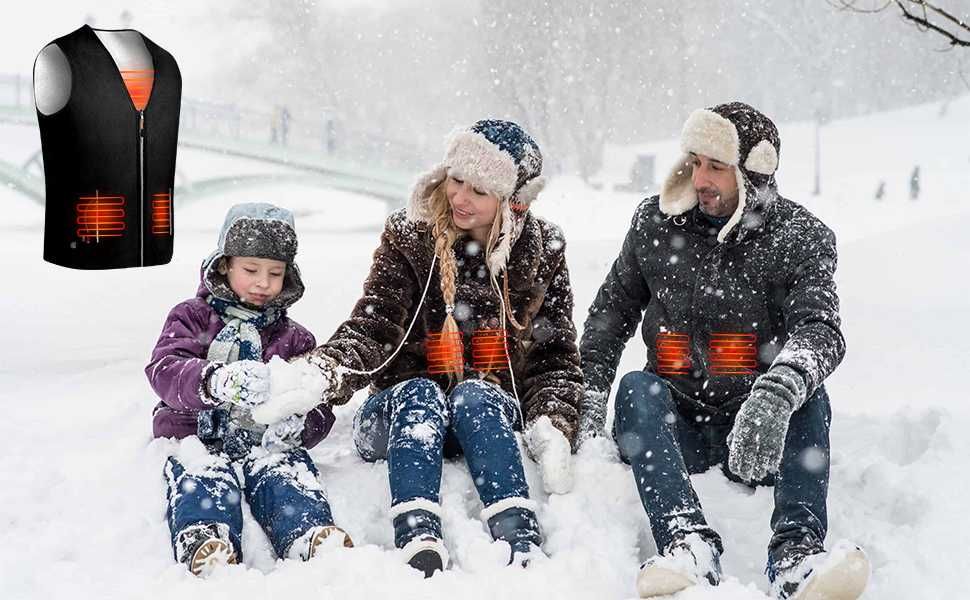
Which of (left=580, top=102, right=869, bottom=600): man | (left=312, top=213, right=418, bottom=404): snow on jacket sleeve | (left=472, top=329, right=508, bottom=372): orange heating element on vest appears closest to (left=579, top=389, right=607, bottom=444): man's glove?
(left=580, top=102, right=869, bottom=600): man

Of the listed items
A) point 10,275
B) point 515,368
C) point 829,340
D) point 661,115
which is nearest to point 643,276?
point 515,368

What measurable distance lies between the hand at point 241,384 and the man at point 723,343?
1.10m

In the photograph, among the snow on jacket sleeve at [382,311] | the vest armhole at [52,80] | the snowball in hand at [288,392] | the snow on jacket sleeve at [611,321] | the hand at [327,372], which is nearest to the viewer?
the snowball in hand at [288,392]

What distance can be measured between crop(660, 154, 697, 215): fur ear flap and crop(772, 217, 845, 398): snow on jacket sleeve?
380 millimetres

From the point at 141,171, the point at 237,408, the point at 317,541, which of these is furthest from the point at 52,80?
the point at 317,541

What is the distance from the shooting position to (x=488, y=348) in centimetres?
336

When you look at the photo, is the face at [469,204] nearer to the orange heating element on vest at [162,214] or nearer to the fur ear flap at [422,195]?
the fur ear flap at [422,195]

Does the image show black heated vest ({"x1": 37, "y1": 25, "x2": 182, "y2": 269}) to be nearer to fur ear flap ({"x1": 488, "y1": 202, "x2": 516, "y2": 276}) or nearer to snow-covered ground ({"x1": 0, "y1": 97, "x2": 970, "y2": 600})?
snow-covered ground ({"x1": 0, "y1": 97, "x2": 970, "y2": 600})

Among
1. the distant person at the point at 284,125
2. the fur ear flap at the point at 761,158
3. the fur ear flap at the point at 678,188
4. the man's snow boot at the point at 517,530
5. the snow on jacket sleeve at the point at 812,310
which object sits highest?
the fur ear flap at the point at 761,158

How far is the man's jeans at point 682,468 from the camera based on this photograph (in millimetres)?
2656

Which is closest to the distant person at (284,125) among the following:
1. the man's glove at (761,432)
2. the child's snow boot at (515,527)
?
the child's snow boot at (515,527)

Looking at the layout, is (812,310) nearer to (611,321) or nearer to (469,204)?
(611,321)

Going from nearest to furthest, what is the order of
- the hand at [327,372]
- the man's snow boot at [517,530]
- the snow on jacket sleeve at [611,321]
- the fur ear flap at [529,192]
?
1. the man's snow boot at [517,530]
2. the hand at [327,372]
3. the fur ear flap at [529,192]
4. the snow on jacket sleeve at [611,321]

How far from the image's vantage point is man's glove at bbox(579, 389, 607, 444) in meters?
3.36
